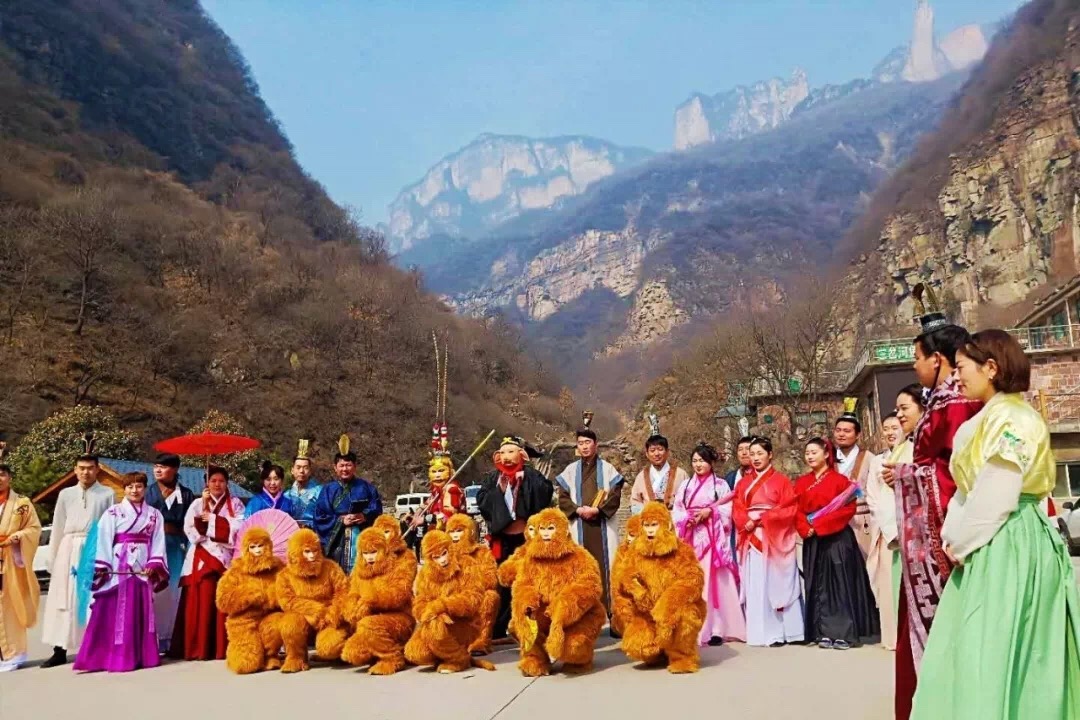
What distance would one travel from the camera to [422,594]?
6.24m

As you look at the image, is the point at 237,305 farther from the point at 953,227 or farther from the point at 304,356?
the point at 953,227

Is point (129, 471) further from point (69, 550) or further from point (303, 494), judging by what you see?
point (303, 494)

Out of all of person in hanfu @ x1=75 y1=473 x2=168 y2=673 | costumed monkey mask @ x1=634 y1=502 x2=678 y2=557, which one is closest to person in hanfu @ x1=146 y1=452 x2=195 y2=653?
person in hanfu @ x1=75 y1=473 x2=168 y2=673

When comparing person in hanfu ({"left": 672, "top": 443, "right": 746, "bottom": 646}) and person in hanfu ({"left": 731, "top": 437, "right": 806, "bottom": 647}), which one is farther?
person in hanfu ({"left": 672, "top": 443, "right": 746, "bottom": 646})

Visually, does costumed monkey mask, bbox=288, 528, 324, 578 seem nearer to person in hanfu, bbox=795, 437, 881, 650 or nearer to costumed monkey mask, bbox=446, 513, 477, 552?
costumed monkey mask, bbox=446, 513, 477, 552

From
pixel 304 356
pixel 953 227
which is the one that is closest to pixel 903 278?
pixel 953 227

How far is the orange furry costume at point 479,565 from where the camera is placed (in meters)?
6.30

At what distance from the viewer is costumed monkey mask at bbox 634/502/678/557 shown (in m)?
6.02

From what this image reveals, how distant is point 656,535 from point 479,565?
134cm

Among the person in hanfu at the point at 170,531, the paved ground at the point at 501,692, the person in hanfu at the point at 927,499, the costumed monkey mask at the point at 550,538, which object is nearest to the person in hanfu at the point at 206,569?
the person in hanfu at the point at 170,531

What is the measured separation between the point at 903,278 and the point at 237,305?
1614 inches

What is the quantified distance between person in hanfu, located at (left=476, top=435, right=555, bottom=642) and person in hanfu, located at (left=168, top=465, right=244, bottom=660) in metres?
2.24

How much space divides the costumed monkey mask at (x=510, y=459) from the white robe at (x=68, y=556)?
352 centimetres

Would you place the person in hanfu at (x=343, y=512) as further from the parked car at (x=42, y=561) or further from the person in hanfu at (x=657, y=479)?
the parked car at (x=42, y=561)
